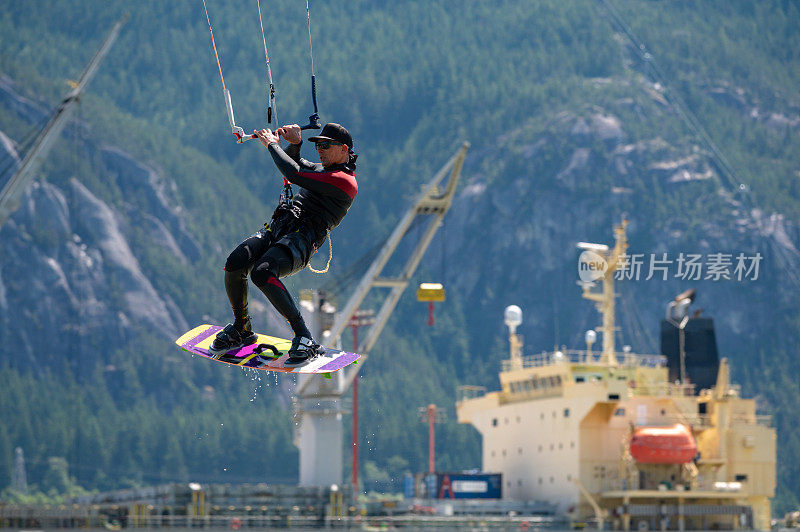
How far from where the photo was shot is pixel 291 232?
51.2 ft

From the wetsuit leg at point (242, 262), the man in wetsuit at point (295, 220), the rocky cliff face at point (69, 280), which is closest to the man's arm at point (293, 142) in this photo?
the man in wetsuit at point (295, 220)

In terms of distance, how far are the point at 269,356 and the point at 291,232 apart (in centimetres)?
168

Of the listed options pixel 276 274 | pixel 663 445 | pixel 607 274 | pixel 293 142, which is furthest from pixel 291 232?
pixel 607 274

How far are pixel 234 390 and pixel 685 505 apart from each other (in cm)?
12136

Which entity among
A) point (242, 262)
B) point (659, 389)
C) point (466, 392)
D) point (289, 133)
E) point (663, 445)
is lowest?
point (663, 445)

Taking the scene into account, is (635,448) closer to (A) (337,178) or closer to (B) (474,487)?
(B) (474,487)

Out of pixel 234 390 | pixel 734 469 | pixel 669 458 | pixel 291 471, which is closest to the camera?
pixel 669 458

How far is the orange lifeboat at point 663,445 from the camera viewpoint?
58875 millimetres

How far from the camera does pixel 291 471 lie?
537ft

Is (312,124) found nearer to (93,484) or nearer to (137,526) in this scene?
(137,526)

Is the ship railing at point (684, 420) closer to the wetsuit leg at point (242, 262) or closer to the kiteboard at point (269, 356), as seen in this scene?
the kiteboard at point (269, 356)

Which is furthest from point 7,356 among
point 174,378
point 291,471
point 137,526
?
point 137,526

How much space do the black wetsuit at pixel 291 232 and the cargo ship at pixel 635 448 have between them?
45.6m

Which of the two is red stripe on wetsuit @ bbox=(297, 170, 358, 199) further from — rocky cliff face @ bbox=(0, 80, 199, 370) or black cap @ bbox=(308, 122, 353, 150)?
rocky cliff face @ bbox=(0, 80, 199, 370)
